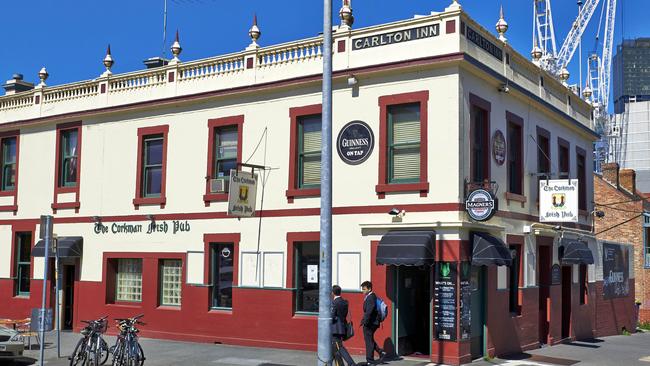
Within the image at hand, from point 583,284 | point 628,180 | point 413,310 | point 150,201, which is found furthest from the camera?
point 628,180

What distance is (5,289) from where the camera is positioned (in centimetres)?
2525

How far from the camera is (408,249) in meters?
16.7

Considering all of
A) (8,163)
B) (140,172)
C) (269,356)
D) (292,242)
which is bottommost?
(269,356)

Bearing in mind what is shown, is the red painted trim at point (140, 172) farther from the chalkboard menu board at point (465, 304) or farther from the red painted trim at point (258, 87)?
the chalkboard menu board at point (465, 304)

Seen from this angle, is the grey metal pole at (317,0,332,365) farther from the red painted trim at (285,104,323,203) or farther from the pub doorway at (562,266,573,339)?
the pub doorway at (562,266,573,339)

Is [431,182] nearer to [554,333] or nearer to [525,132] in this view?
[525,132]

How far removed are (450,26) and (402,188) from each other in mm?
3934

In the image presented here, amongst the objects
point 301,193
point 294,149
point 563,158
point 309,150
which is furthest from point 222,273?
point 563,158

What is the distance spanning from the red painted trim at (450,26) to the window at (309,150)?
13.2 feet

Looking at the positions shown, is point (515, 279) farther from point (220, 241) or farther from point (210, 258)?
point (210, 258)

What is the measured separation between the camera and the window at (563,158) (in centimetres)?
2384

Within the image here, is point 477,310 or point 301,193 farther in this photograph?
point 301,193

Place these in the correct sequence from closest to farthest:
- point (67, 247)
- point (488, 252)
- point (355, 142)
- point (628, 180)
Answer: point (488, 252) < point (355, 142) < point (67, 247) < point (628, 180)

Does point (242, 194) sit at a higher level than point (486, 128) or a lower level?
lower
